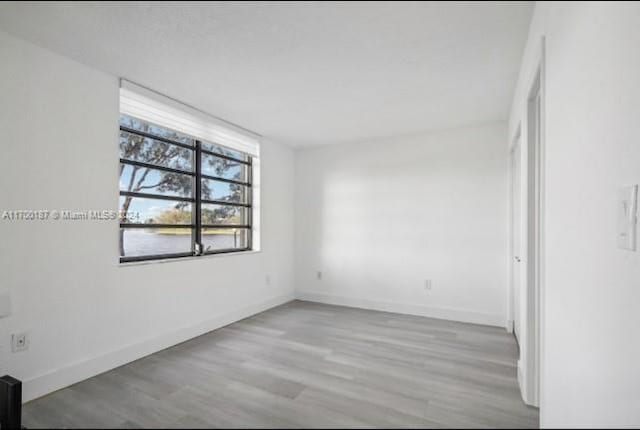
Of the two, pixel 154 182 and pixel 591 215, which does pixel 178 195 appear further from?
pixel 591 215

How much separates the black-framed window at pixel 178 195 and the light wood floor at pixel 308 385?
977 millimetres

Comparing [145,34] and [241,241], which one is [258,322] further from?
[145,34]

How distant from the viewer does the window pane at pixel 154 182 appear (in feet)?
9.27

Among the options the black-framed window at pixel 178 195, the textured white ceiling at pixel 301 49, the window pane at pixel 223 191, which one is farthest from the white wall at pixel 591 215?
the window pane at pixel 223 191

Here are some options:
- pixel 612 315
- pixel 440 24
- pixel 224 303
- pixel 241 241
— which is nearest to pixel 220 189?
pixel 241 241

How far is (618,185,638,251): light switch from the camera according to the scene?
59 centimetres

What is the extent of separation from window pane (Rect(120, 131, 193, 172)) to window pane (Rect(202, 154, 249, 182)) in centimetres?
21

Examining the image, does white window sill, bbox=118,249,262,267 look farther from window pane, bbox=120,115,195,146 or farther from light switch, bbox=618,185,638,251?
light switch, bbox=618,185,638,251

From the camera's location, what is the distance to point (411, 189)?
420cm

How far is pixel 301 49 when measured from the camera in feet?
7.09

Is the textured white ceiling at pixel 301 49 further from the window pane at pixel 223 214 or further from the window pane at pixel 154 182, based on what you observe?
the window pane at pixel 223 214

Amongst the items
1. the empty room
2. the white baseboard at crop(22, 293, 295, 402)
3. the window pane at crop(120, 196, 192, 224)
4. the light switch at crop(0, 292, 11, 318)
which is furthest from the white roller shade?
the white baseboard at crop(22, 293, 295, 402)

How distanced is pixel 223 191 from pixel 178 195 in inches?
26.0
